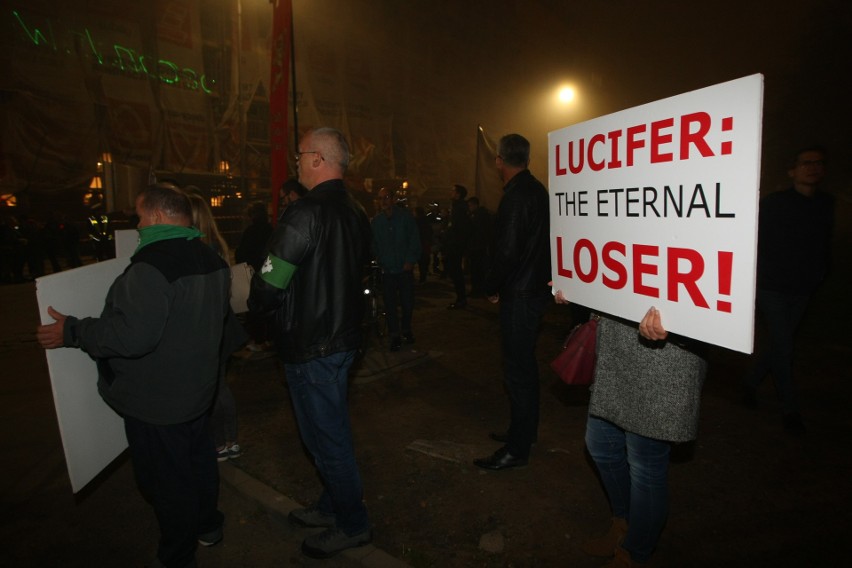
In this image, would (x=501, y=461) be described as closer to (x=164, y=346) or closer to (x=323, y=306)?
(x=323, y=306)

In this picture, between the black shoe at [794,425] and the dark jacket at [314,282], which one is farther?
the black shoe at [794,425]

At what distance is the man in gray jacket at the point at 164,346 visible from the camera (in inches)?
87.9

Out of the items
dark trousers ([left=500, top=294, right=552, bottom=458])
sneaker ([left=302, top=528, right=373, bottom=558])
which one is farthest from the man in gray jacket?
dark trousers ([left=500, top=294, right=552, bottom=458])

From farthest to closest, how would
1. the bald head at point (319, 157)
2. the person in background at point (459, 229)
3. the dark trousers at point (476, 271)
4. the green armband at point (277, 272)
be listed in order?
the dark trousers at point (476, 271)
the person in background at point (459, 229)
the bald head at point (319, 157)
the green armband at point (277, 272)

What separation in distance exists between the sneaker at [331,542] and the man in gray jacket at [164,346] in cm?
59

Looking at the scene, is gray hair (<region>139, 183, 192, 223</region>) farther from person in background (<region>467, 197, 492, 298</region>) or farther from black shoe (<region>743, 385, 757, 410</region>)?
Answer: person in background (<region>467, 197, 492, 298</region>)

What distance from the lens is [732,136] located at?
64.6 inches

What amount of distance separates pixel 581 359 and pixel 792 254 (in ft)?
8.34

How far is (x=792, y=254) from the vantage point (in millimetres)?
3973

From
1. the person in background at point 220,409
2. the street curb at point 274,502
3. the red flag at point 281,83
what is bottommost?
the street curb at point 274,502

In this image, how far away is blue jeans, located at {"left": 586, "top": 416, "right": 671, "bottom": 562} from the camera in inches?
89.6

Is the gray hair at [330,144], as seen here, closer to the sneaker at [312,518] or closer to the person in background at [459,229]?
the sneaker at [312,518]

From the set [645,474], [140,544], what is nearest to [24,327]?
[140,544]

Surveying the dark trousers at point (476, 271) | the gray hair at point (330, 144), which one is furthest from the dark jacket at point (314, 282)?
the dark trousers at point (476, 271)
